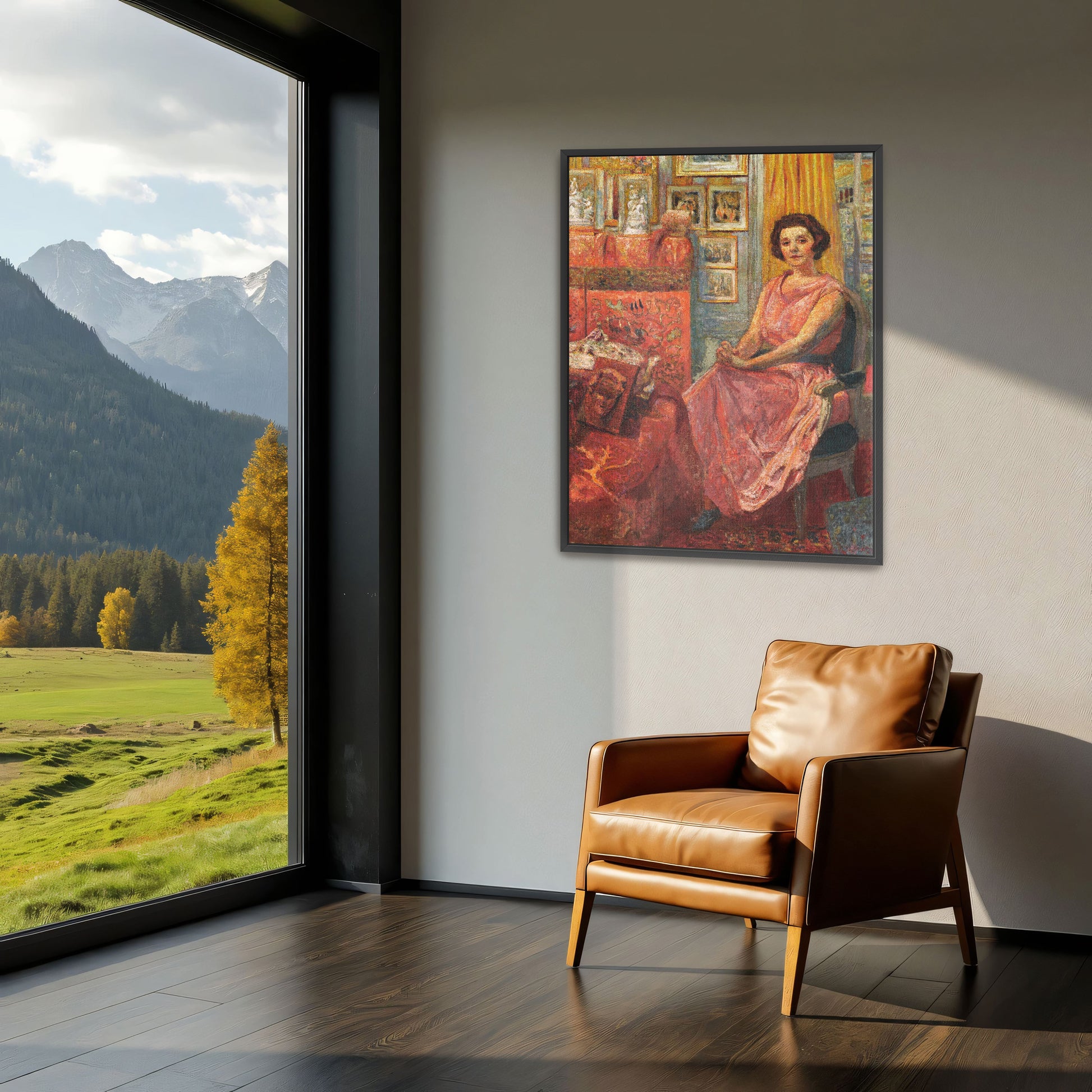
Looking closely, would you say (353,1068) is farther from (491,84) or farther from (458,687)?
(491,84)

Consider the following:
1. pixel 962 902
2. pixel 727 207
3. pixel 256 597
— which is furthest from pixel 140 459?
pixel 962 902

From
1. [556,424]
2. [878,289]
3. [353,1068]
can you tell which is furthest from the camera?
[556,424]

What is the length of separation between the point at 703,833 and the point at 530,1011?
1.85ft

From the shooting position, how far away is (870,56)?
11.7 ft

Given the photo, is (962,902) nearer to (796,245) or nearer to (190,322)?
(796,245)

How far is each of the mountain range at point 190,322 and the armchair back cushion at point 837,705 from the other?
179 centimetres

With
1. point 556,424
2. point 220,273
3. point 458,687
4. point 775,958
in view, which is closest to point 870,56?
point 556,424

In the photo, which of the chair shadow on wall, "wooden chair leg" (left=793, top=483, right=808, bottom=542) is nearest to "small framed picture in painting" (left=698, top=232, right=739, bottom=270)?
"wooden chair leg" (left=793, top=483, right=808, bottom=542)

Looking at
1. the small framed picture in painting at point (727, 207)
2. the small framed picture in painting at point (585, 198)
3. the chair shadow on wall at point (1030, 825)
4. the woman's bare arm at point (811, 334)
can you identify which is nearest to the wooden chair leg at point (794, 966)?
the chair shadow on wall at point (1030, 825)

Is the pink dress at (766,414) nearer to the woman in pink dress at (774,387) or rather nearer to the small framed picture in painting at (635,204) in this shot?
the woman in pink dress at (774,387)

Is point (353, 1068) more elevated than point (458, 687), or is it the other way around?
point (458, 687)

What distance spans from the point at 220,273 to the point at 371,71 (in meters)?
0.86

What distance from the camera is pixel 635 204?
376 centimetres

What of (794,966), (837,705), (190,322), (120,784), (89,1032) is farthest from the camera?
(190,322)
